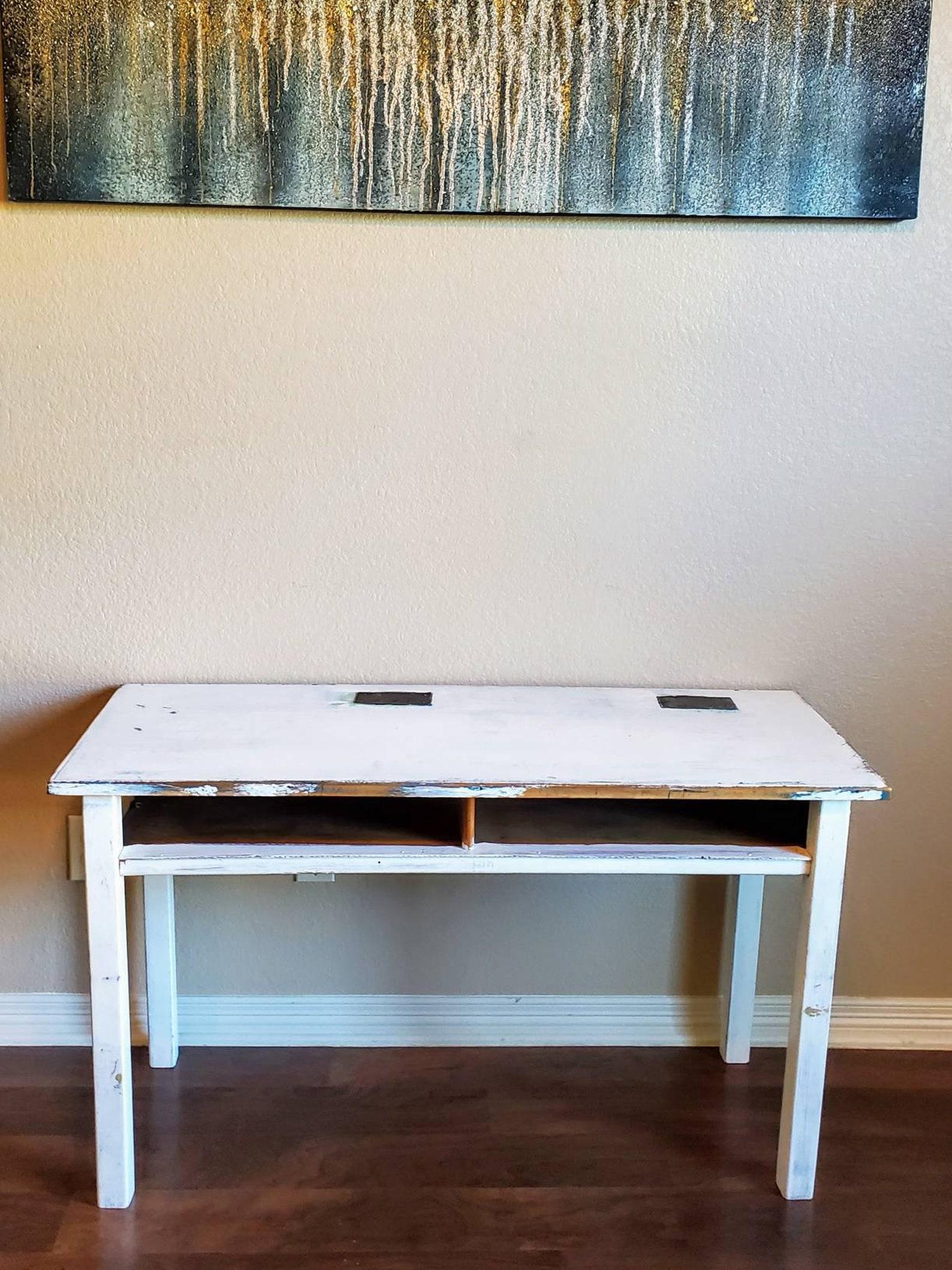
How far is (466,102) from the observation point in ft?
6.21

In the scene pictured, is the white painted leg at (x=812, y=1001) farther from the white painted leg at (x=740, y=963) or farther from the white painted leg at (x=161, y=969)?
the white painted leg at (x=161, y=969)

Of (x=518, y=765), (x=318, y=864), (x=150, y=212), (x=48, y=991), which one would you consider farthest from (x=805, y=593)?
(x=48, y=991)

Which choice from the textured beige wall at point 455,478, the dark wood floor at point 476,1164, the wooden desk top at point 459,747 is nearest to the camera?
the wooden desk top at point 459,747

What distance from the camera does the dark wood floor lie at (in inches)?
A: 67.9

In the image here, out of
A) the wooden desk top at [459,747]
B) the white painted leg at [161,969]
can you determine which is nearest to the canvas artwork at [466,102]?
the wooden desk top at [459,747]

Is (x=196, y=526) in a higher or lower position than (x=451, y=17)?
lower

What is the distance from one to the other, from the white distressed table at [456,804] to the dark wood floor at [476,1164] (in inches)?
4.1

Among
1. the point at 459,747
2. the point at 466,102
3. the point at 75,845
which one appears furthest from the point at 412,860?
the point at 466,102

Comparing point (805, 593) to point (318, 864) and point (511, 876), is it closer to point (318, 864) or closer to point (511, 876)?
point (511, 876)

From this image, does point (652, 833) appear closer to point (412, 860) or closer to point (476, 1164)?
point (412, 860)

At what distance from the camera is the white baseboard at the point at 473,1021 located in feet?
7.32

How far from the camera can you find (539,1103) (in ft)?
6.84

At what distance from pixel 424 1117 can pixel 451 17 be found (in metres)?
1.98

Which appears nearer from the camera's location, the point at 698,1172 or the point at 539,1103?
the point at 698,1172
